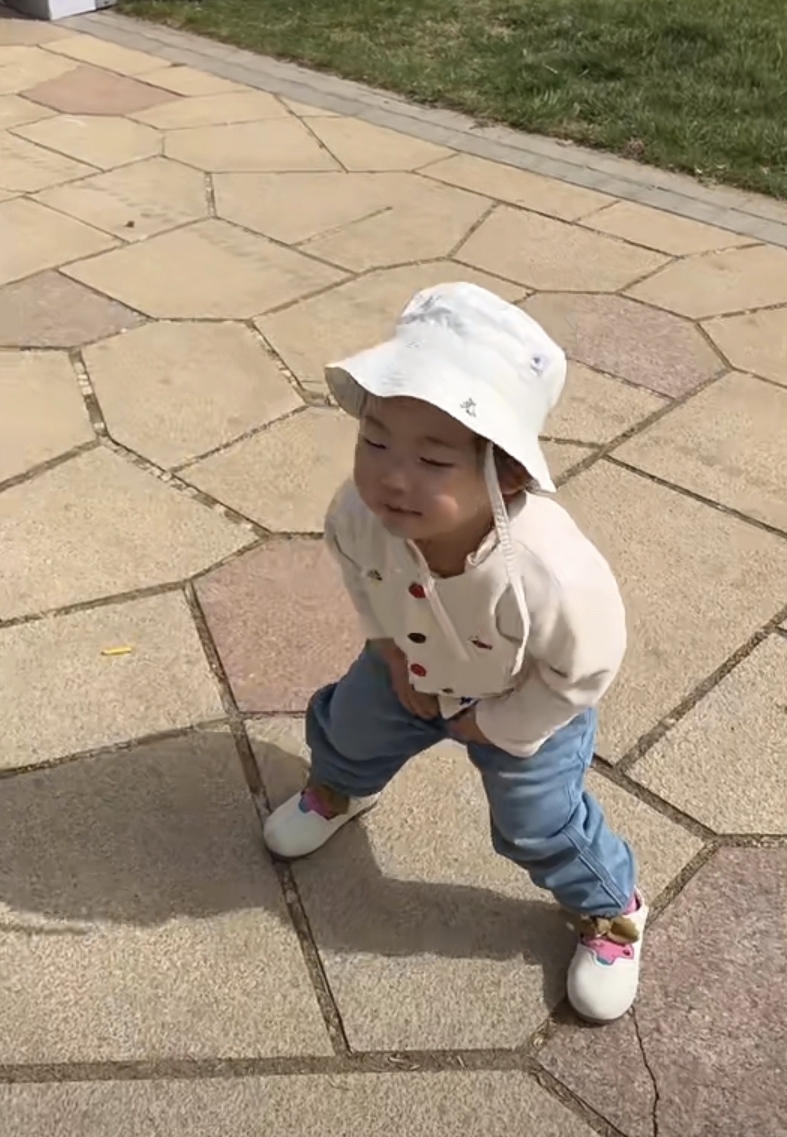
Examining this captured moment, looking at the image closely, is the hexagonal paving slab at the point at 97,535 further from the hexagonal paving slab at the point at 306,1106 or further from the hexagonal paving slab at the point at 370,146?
the hexagonal paving slab at the point at 370,146

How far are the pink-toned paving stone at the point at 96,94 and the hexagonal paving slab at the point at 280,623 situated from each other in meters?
3.54

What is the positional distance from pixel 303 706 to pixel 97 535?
0.75 metres

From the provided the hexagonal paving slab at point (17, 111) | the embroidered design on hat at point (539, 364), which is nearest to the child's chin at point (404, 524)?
the embroidered design on hat at point (539, 364)

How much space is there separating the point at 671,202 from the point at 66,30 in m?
3.76

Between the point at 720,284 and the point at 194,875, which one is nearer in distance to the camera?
the point at 194,875

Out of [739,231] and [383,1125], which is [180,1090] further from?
[739,231]

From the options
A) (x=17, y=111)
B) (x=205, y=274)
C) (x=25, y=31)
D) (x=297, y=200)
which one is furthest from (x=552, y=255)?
(x=25, y=31)

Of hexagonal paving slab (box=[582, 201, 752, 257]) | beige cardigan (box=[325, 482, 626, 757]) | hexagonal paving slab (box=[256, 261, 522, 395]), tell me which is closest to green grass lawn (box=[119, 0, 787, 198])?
hexagonal paving slab (box=[582, 201, 752, 257])

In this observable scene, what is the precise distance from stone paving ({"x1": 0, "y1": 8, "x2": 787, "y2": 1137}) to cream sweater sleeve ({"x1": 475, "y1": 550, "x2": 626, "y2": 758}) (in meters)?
0.52

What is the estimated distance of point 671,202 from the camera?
191 inches

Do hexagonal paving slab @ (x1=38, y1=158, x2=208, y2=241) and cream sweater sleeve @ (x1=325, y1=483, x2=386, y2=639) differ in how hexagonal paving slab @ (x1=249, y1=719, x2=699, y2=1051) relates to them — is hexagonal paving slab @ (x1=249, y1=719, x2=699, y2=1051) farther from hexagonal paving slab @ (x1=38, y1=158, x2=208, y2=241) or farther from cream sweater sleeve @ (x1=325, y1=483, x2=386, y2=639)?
hexagonal paving slab @ (x1=38, y1=158, x2=208, y2=241)

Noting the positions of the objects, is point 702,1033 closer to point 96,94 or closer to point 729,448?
point 729,448

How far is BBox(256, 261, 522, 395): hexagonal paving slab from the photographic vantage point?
3.65 metres

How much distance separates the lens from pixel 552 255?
14.3ft
